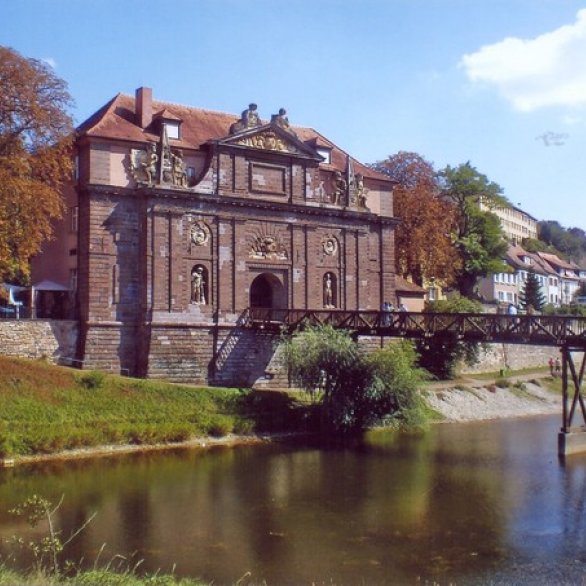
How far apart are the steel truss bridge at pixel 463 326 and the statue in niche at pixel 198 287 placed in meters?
2.47

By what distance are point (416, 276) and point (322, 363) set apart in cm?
2430

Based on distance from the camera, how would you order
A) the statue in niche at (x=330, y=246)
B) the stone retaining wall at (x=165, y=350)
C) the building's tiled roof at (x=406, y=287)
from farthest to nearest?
the building's tiled roof at (x=406, y=287) < the statue in niche at (x=330, y=246) < the stone retaining wall at (x=165, y=350)

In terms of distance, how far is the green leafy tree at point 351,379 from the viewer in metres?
33.8

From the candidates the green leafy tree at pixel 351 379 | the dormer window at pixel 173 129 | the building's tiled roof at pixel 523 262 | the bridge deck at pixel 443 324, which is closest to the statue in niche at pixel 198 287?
the bridge deck at pixel 443 324

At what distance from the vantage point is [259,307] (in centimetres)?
4253

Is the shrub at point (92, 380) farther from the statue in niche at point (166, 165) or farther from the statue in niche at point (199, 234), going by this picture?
the statue in niche at point (166, 165)

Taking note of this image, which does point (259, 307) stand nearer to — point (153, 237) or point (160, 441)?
point (153, 237)

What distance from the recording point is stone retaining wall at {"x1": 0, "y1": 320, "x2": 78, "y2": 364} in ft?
114

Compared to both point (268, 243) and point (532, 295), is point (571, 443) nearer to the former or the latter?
point (268, 243)

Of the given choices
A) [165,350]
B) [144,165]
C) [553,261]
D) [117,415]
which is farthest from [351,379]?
[553,261]

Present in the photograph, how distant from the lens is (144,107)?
40125mm

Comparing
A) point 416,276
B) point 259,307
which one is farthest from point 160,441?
point 416,276

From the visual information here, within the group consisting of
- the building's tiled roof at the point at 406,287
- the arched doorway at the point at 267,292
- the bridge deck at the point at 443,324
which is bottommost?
the bridge deck at the point at 443,324

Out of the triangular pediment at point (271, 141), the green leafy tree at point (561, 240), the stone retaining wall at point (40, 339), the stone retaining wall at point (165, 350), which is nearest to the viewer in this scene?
the stone retaining wall at point (40, 339)
